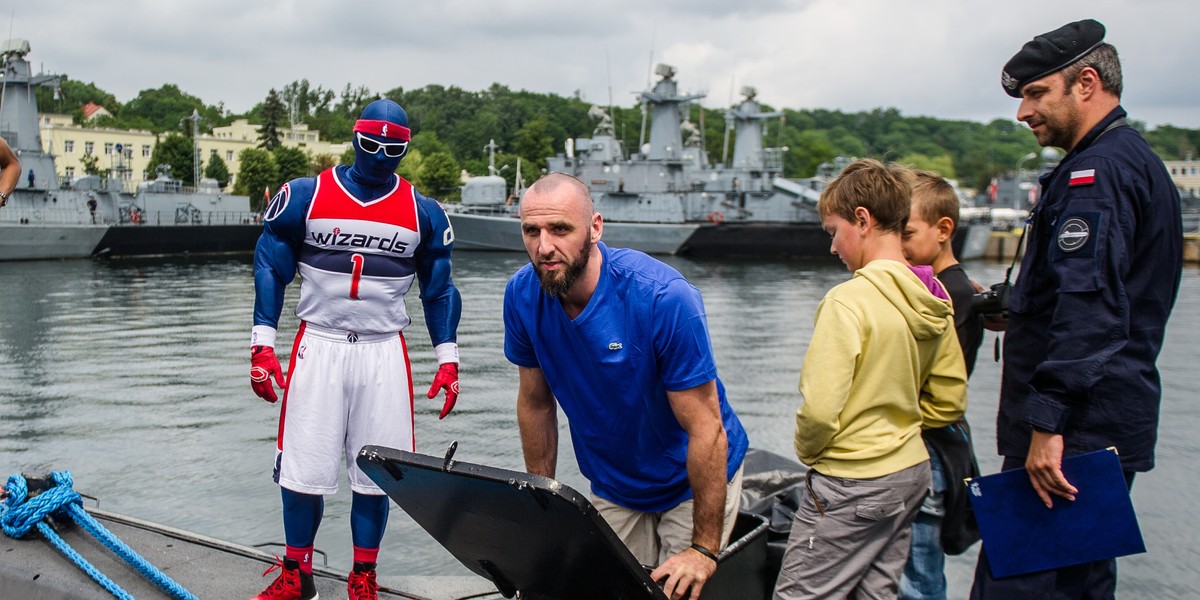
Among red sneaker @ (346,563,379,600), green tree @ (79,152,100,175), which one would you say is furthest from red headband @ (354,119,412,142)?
green tree @ (79,152,100,175)

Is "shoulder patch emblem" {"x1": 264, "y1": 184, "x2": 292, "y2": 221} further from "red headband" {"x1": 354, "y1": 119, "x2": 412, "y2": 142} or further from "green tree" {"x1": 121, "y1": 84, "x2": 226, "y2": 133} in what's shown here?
"green tree" {"x1": 121, "y1": 84, "x2": 226, "y2": 133}

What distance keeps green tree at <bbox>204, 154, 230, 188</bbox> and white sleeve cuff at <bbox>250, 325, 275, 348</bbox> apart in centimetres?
7883

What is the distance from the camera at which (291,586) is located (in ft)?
13.3

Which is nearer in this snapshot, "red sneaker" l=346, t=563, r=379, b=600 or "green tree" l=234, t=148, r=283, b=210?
"red sneaker" l=346, t=563, r=379, b=600

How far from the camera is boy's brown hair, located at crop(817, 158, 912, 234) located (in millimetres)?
3326

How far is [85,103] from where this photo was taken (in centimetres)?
10538

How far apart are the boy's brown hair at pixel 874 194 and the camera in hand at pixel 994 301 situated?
720 mm

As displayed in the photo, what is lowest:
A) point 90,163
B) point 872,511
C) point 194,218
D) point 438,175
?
point 194,218

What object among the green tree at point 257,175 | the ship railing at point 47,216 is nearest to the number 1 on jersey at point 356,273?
the ship railing at point 47,216

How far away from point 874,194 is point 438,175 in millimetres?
74141

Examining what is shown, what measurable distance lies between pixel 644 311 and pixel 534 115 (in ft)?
270

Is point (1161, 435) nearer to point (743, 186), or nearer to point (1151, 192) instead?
point (1151, 192)

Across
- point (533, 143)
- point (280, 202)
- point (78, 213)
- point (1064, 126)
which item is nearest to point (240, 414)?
point (280, 202)

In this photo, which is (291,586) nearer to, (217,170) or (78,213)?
(78,213)
